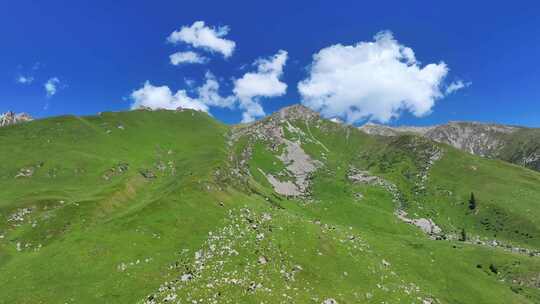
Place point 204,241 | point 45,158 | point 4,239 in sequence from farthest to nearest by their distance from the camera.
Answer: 1. point 45,158
2. point 4,239
3. point 204,241

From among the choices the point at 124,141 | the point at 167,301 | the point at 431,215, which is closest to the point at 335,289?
the point at 167,301

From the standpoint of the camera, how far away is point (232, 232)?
221 ft

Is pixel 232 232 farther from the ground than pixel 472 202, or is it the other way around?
pixel 472 202

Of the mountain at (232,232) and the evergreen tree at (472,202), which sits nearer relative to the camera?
the mountain at (232,232)

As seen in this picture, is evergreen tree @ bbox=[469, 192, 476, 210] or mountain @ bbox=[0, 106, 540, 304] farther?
evergreen tree @ bbox=[469, 192, 476, 210]

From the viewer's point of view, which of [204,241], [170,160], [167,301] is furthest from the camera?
[170,160]

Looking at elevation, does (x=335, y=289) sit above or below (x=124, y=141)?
below

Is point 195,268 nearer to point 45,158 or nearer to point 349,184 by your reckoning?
point 45,158

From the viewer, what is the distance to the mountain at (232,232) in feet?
171

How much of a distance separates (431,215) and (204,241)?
296 feet

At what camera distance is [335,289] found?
55.9m

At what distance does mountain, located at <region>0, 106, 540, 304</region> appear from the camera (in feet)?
171

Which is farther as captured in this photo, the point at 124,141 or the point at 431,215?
the point at 124,141

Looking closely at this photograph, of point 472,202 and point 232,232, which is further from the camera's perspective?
point 472,202
